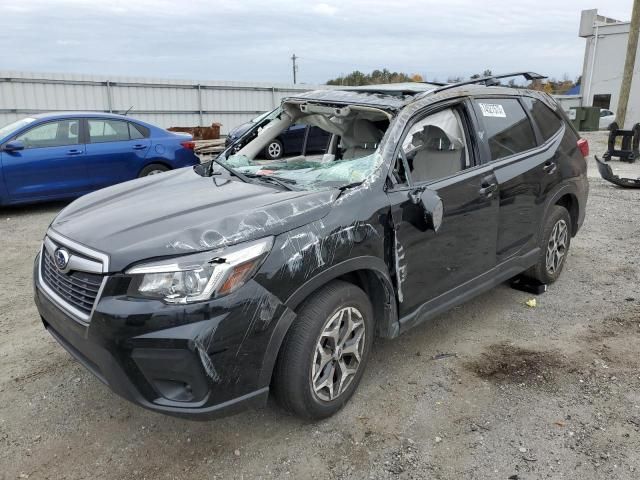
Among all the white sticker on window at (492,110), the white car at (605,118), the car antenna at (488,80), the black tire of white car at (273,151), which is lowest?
the white car at (605,118)

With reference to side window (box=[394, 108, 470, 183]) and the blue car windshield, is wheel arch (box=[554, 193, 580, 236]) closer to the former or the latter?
side window (box=[394, 108, 470, 183])

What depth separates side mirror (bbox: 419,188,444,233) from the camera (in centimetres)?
305

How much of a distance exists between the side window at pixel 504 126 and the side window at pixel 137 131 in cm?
638

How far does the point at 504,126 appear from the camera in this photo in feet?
13.1

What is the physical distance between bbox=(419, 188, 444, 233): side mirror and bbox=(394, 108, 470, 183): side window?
0.94ft

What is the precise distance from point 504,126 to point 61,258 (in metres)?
3.19

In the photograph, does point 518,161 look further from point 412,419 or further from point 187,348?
point 187,348

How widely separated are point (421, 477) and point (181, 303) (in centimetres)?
140

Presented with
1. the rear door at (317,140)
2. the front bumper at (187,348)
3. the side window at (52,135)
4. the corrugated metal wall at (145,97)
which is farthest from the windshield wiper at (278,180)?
the corrugated metal wall at (145,97)

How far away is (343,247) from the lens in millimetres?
2697

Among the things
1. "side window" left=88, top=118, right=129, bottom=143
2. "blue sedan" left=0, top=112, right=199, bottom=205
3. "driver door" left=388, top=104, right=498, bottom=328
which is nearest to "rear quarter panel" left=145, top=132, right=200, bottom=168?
"blue sedan" left=0, top=112, right=199, bottom=205

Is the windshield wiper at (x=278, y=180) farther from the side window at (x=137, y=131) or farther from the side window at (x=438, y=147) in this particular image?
the side window at (x=137, y=131)

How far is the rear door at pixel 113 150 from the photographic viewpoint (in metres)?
8.12

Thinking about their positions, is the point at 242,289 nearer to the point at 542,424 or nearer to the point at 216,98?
the point at 542,424
